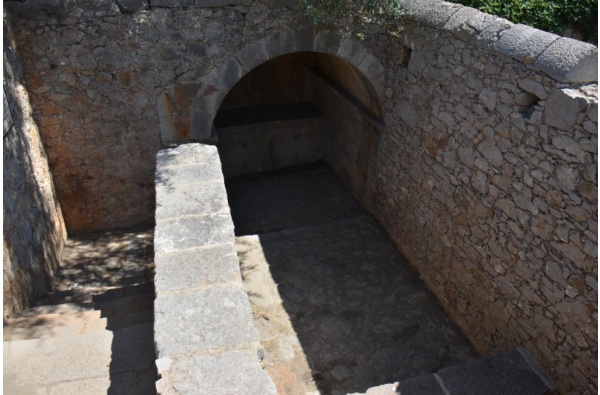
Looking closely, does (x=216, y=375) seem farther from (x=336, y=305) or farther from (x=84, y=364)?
(x=336, y=305)

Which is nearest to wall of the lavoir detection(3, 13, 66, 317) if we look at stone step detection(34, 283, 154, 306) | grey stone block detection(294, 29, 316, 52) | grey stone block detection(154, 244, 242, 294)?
stone step detection(34, 283, 154, 306)

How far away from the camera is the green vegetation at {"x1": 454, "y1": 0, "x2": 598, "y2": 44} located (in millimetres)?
5586

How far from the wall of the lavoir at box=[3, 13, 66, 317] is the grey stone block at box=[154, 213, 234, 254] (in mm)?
1377

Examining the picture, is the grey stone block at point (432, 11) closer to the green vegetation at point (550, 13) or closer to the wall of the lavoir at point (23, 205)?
the green vegetation at point (550, 13)

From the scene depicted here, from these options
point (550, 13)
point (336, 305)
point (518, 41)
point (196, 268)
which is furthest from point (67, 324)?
point (550, 13)

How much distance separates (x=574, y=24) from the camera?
5883 millimetres

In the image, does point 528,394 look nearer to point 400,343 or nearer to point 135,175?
point 400,343

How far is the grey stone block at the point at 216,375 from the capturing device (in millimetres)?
2492

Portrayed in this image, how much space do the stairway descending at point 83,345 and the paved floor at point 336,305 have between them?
1.43 m

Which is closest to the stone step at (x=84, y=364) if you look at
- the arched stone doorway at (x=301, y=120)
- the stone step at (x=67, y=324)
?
the stone step at (x=67, y=324)

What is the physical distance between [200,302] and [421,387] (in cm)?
191

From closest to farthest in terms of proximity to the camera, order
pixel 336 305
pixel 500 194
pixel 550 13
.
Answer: pixel 500 194, pixel 336 305, pixel 550 13

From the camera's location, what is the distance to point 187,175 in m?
4.63

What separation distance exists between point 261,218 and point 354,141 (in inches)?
72.9
